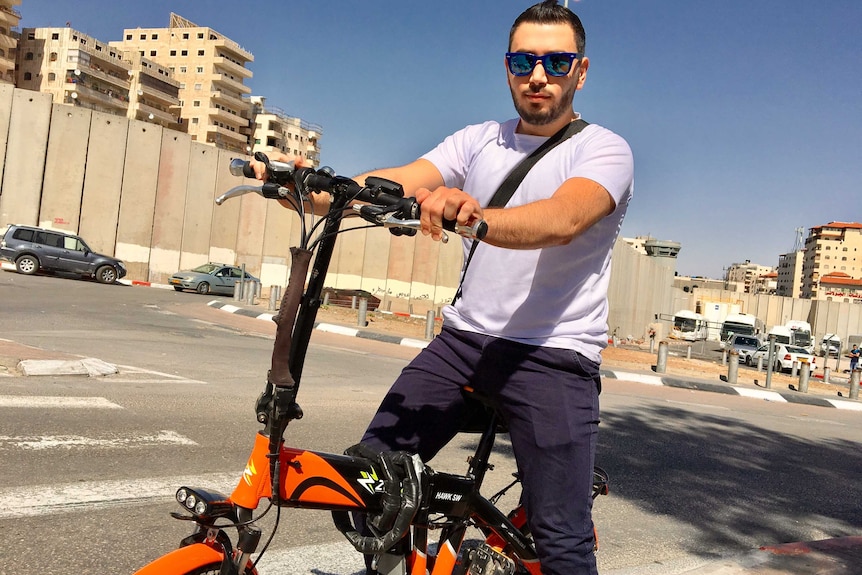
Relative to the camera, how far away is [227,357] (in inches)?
443

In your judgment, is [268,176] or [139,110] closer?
[268,176]

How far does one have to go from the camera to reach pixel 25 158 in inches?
1209

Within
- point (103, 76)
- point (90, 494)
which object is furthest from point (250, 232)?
point (103, 76)

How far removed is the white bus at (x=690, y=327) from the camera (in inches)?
2121

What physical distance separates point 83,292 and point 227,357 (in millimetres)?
11703

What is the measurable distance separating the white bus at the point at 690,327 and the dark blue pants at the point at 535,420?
53258 millimetres

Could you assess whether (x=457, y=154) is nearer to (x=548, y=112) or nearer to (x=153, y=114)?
(x=548, y=112)

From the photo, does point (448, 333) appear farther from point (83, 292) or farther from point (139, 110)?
point (139, 110)

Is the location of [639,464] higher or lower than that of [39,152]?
lower

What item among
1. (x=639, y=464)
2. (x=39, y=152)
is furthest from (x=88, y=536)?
(x=39, y=152)

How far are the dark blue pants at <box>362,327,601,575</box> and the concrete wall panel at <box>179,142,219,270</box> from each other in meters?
33.9

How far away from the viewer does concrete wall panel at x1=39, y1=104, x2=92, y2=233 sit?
31.4 meters

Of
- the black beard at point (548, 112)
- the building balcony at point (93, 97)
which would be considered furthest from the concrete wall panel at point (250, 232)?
the building balcony at point (93, 97)

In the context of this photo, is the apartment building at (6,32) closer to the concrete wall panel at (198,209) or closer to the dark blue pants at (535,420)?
the concrete wall panel at (198,209)
